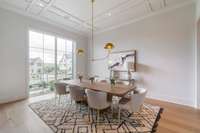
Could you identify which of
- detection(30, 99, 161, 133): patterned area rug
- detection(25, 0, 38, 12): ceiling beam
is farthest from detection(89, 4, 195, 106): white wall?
detection(25, 0, 38, 12): ceiling beam

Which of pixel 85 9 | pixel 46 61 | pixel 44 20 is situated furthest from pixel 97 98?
pixel 44 20

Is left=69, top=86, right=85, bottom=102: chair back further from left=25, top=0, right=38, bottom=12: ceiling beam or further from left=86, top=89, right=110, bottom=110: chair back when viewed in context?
left=25, top=0, right=38, bottom=12: ceiling beam

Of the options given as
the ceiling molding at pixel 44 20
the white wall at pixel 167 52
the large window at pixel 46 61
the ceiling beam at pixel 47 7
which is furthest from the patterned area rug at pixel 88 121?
the ceiling molding at pixel 44 20

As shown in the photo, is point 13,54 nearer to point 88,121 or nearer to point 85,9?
point 85,9

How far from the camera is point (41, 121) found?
2.54 metres

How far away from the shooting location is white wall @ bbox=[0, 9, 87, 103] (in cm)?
367

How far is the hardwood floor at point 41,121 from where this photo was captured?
221cm

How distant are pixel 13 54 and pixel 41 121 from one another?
2809 mm

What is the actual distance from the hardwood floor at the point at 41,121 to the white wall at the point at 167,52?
2.44ft

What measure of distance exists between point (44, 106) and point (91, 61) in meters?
3.86

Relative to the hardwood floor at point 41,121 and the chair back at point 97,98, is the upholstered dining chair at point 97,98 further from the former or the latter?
the hardwood floor at point 41,121

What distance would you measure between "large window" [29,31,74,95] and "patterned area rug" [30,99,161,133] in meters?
1.72

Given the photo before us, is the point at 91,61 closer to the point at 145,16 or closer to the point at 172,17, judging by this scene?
the point at 145,16

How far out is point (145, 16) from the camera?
4.39 m
